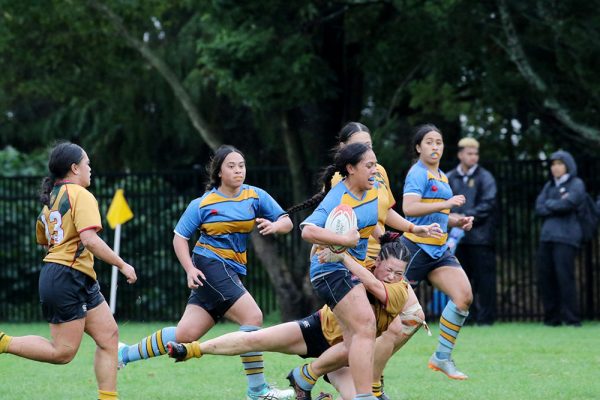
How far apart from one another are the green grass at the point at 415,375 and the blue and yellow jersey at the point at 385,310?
1.20 meters

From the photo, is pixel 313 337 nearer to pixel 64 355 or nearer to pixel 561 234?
pixel 64 355

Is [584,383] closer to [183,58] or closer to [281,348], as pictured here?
[281,348]

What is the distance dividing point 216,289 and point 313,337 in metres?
1.19

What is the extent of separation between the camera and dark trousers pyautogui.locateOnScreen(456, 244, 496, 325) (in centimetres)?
1605

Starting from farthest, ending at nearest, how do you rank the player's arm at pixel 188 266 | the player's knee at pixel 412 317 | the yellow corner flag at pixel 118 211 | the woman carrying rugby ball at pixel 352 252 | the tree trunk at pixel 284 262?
the tree trunk at pixel 284 262, the yellow corner flag at pixel 118 211, the player's arm at pixel 188 266, the player's knee at pixel 412 317, the woman carrying rugby ball at pixel 352 252

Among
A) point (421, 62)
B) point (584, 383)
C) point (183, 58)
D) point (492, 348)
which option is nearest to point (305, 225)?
point (584, 383)

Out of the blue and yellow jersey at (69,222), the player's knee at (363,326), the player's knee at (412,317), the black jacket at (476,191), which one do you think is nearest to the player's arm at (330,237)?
the player's knee at (363,326)

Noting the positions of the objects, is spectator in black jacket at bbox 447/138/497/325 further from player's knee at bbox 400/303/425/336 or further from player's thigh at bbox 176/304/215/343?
player's knee at bbox 400/303/425/336

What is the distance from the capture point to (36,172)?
21156mm

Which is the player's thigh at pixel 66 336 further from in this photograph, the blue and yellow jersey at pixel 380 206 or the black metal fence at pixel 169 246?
the black metal fence at pixel 169 246

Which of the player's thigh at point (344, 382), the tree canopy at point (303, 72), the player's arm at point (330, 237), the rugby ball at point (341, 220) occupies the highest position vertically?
the tree canopy at point (303, 72)

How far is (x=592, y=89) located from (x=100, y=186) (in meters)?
7.66

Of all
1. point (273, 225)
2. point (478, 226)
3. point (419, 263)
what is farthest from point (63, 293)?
point (478, 226)

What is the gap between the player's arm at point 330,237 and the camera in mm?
7184
